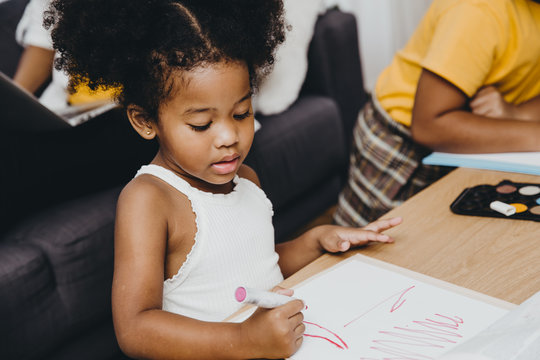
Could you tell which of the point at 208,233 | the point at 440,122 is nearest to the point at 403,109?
the point at 440,122

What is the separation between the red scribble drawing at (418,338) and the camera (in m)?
0.42

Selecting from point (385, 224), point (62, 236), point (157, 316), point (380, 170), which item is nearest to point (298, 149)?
point (380, 170)

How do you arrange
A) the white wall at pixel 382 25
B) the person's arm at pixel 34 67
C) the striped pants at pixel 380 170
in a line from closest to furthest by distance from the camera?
the striped pants at pixel 380 170 → the person's arm at pixel 34 67 → the white wall at pixel 382 25

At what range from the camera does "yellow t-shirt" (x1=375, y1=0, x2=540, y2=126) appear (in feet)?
2.85

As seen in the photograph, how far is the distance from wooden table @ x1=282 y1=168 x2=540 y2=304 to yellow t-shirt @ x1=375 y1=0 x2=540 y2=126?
0.90 ft

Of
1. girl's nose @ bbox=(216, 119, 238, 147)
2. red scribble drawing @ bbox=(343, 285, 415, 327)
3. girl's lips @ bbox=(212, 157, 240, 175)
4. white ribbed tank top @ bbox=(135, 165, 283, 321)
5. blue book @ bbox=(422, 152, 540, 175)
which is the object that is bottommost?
white ribbed tank top @ bbox=(135, 165, 283, 321)

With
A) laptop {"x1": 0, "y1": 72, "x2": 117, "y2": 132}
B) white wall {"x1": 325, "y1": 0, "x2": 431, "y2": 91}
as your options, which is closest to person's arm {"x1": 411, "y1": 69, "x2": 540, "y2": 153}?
laptop {"x1": 0, "y1": 72, "x2": 117, "y2": 132}

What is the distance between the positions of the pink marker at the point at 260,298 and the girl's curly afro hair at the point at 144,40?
30 centimetres

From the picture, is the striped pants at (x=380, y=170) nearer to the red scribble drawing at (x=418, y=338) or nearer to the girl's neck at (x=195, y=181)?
the girl's neck at (x=195, y=181)

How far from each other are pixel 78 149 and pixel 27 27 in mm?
758

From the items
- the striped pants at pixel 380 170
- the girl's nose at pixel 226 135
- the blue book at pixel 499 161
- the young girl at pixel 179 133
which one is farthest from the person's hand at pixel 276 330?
the striped pants at pixel 380 170

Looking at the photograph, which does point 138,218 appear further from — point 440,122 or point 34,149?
point 440,122

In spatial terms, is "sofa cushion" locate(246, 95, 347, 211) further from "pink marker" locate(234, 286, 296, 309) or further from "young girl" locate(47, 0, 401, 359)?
"pink marker" locate(234, 286, 296, 309)

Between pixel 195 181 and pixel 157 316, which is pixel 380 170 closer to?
pixel 195 181
